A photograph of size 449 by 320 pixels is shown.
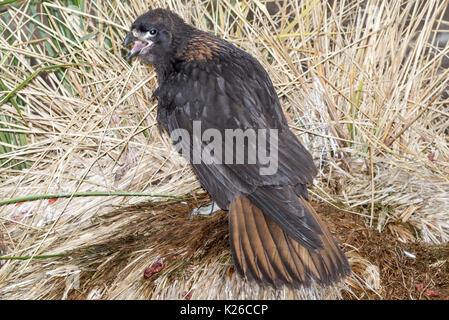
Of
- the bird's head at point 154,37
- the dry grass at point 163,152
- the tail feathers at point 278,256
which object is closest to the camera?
the tail feathers at point 278,256

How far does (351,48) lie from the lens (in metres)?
3.55

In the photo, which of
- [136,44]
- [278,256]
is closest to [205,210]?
[278,256]

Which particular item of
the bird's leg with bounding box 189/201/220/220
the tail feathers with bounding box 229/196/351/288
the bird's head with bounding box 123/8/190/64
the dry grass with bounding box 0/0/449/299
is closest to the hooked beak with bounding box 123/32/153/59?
the bird's head with bounding box 123/8/190/64

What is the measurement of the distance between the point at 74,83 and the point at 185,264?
59.8 inches

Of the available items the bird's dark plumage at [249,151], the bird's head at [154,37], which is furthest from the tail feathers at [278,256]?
the bird's head at [154,37]

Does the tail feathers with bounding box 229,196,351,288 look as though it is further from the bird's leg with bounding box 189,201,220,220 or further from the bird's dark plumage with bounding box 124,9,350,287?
the bird's leg with bounding box 189,201,220,220

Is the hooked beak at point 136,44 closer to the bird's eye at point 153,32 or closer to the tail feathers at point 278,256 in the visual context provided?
the bird's eye at point 153,32

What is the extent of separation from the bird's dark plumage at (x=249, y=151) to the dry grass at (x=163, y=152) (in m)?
0.15

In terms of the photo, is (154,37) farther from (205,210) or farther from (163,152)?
(205,210)

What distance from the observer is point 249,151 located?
8.81 feet

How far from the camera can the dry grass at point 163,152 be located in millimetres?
2729

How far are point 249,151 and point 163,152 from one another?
870 millimetres

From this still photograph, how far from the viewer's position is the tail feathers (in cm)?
246

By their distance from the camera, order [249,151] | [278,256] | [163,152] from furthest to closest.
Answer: [163,152] < [249,151] < [278,256]
